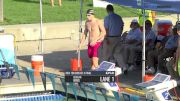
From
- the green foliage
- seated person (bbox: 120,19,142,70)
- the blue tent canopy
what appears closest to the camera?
the blue tent canopy

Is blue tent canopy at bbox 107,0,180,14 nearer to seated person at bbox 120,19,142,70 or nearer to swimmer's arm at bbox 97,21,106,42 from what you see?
swimmer's arm at bbox 97,21,106,42

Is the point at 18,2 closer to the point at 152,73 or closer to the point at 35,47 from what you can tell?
the point at 35,47

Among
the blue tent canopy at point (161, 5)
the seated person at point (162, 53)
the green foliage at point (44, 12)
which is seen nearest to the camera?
the blue tent canopy at point (161, 5)

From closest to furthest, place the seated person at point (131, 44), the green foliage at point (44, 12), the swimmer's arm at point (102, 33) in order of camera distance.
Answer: the swimmer's arm at point (102, 33) → the seated person at point (131, 44) → the green foliage at point (44, 12)

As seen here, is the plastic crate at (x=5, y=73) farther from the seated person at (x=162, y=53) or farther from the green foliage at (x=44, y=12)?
the green foliage at (x=44, y=12)

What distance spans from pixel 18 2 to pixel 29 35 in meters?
11.8

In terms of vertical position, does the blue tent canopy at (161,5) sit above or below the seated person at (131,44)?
above

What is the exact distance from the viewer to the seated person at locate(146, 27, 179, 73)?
12.3 meters

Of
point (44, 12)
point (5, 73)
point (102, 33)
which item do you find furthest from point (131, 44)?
point (44, 12)

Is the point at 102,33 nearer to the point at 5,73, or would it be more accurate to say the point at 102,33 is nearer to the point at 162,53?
the point at 162,53

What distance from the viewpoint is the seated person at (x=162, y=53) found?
40.5ft

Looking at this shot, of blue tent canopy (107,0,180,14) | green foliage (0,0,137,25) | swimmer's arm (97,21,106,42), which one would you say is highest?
blue tent canopy (107,0,180,14)

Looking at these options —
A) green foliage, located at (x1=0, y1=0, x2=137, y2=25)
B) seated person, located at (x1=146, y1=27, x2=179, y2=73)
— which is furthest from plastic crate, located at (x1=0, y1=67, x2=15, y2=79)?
green foliage, located at (x1=0, y1=0, x2=137, y2=25)

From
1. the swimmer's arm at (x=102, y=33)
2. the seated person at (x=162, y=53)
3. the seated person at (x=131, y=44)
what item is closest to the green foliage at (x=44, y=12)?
the seated person at (x=131, y=44)
